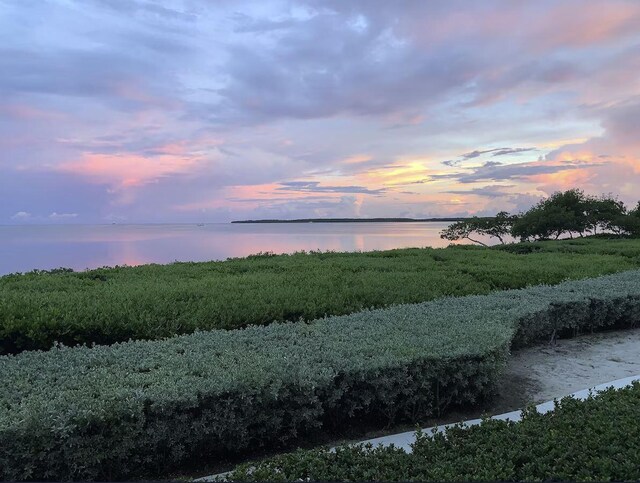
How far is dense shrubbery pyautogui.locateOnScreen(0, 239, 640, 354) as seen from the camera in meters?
5.24

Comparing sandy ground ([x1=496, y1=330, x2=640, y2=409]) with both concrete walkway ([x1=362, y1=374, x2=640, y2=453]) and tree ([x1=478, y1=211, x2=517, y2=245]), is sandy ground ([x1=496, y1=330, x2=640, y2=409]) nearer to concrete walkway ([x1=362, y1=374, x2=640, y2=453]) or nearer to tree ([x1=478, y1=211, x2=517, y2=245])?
concrete walkway ([x1=362, y1=374, x2=640, y2=453])

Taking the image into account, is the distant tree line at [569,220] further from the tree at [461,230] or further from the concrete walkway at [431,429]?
the concrete walkway at [431,429]

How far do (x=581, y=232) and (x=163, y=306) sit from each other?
24.9m

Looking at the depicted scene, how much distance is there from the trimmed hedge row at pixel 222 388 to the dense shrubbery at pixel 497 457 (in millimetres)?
638

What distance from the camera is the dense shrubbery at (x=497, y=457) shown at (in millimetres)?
2574

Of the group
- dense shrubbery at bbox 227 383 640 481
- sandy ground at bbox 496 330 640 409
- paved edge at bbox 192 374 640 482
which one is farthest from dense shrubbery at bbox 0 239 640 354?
dense shrubbery at bbox 227 383 640 481

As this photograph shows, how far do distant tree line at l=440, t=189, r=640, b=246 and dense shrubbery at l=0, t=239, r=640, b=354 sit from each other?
14.2 m

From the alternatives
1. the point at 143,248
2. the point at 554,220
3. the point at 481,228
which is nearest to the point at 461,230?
the point at 481,228

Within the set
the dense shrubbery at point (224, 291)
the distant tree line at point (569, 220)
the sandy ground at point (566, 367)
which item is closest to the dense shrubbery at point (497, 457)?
the sandy ground at point (566, 367)

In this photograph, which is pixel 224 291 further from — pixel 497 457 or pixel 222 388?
pixel 497 457

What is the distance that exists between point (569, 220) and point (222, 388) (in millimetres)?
25113

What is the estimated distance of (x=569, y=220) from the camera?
24.6 m

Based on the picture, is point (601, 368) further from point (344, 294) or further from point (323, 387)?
point (323, 387)

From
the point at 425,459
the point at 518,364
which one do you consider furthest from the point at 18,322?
the point at 518,364
